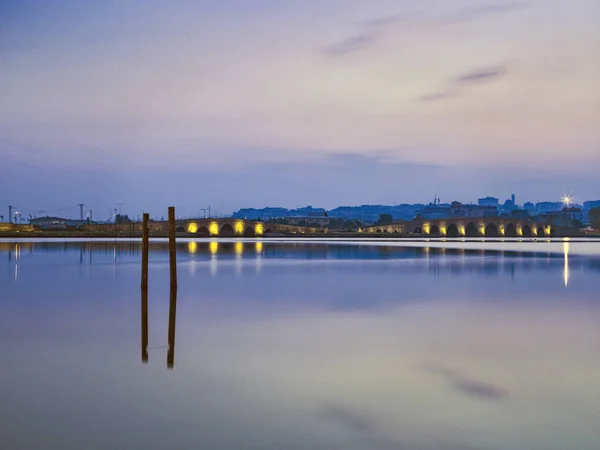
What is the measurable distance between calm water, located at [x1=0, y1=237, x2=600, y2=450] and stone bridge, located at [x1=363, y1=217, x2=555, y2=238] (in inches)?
6101

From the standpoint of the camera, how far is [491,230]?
586ft

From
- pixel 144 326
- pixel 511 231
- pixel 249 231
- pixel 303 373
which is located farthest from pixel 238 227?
pixel 303 373

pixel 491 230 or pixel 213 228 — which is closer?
pixel 213 228

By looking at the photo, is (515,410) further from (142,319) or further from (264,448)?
(142,319)

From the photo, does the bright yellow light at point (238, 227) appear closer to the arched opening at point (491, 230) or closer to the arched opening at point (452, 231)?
the arched opening at point (452, 231)

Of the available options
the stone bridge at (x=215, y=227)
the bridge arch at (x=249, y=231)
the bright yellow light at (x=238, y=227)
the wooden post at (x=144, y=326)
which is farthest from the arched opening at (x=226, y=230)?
the wooden post at (x=144, y=326)

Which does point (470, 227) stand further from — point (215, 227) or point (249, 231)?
point (215, 227)

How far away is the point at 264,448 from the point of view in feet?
21.7

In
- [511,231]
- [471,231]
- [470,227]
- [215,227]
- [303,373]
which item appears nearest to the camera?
[303,373]

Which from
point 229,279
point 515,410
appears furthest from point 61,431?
point 229,279

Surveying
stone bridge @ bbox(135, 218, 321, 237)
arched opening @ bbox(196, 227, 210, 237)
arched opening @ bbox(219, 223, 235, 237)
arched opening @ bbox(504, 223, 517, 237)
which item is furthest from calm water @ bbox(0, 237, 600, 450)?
arched opening @ bbox(504, 223, 517, 237)

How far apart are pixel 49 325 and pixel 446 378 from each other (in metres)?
9.12

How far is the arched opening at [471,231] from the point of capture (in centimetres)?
17773

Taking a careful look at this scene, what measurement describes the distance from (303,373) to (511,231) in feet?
580
